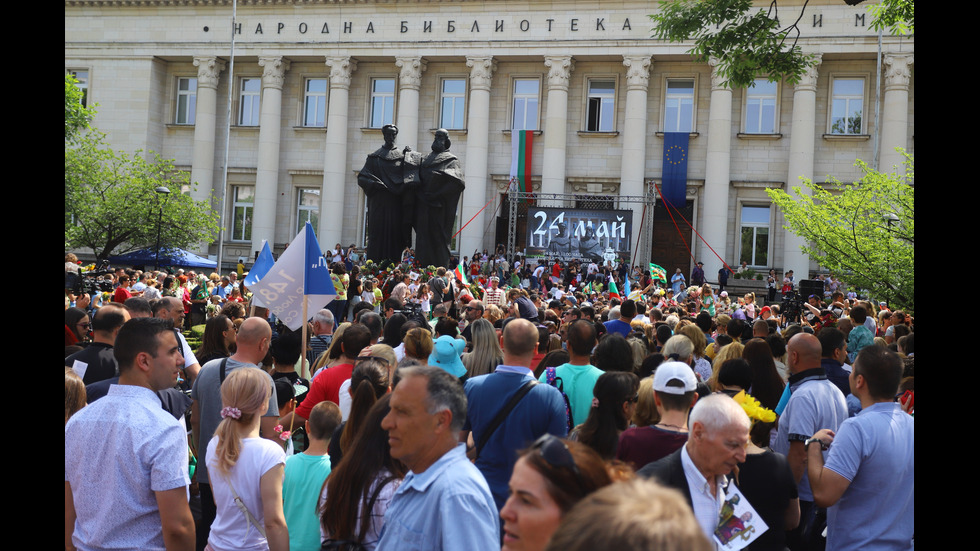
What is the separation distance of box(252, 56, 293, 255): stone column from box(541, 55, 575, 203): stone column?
1361 centimetres

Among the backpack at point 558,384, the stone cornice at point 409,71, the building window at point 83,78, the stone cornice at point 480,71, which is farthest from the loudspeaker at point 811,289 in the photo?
the building window at point 83,78

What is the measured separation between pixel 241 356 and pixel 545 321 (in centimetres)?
768

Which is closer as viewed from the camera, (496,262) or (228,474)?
(228,474)

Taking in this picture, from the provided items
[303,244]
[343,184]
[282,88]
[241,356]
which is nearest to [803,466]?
[241,356]

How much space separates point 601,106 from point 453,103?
734cm

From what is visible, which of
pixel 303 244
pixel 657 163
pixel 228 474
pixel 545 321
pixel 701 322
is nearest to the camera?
pixel 228 474

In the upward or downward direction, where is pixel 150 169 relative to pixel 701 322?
upward

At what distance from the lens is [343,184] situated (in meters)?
44.8

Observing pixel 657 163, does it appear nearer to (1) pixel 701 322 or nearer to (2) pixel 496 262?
(2) pixel 496 262

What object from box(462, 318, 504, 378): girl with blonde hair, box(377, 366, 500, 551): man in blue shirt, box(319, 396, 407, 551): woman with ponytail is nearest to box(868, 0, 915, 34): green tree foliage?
box(462, 318, 504, 378): girl with blonde hair

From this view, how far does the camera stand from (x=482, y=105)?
43188mm

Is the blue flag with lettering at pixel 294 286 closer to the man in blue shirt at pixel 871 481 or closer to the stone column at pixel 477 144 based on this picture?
the man in blue shirt at pixel 871 481

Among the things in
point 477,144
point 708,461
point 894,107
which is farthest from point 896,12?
point 477,144

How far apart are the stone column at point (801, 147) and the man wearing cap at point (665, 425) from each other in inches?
1443
